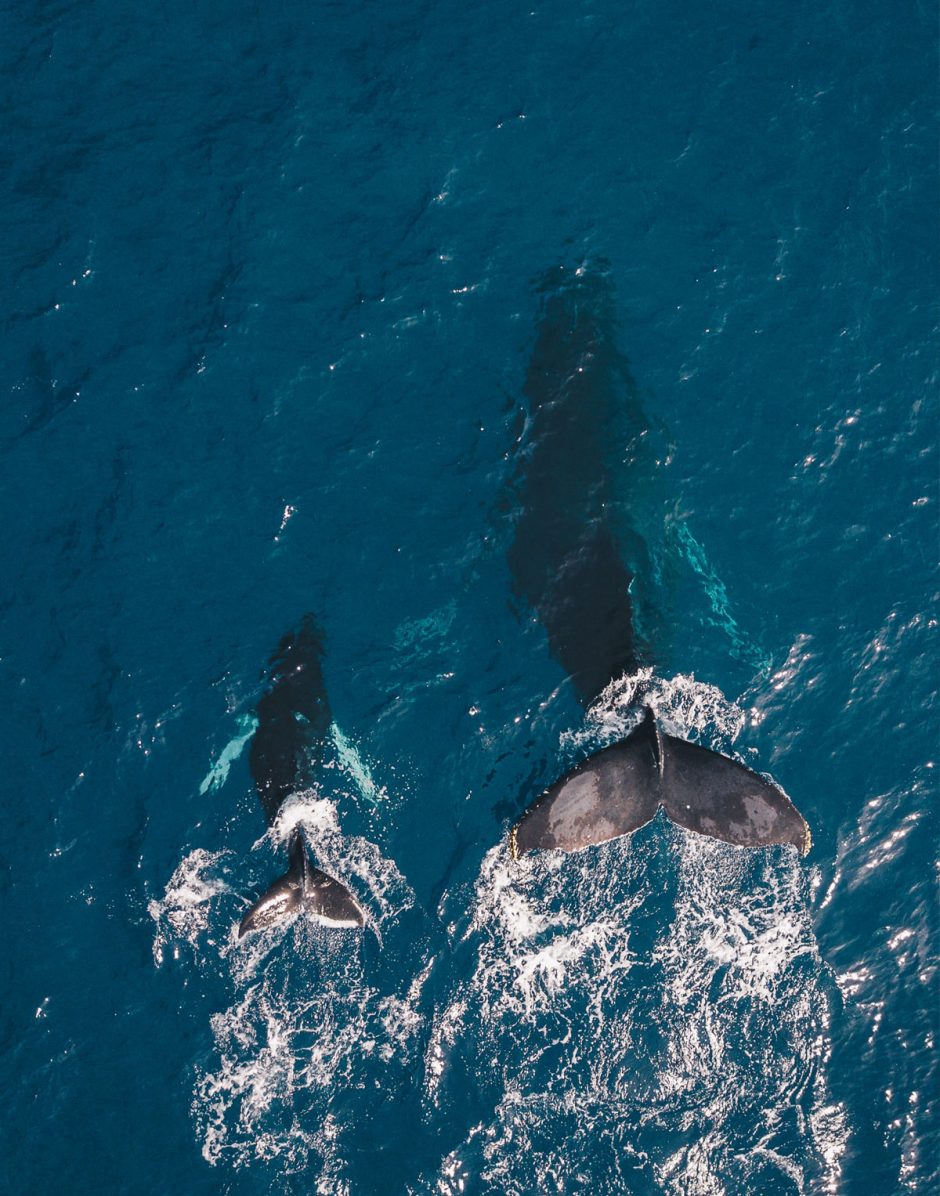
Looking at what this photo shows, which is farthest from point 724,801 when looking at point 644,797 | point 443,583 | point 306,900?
point 306,900

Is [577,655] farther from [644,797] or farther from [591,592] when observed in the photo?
[644,797]

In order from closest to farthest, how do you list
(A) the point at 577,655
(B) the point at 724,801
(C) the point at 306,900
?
(B) the point at 724,801 → (C) the point at 306,900 → (A) the point at 577,655

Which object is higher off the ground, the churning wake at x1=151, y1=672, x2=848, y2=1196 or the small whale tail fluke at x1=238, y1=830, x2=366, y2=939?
the small whale tail fluke at x1=238, y1=830, x2=366, y2=939

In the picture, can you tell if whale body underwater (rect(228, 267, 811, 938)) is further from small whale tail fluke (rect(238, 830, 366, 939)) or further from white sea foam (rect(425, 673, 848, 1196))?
white sea foam (rect(425, 673, 848, 1196))

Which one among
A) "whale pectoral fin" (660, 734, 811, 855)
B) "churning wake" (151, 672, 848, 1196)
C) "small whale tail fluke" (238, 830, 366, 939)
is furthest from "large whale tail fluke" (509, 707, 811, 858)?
"small whale tail fluke" (238, 830, 366, 939)

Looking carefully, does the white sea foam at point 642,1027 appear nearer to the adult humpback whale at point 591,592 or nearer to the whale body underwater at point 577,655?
the whale body underwater at point 577,655

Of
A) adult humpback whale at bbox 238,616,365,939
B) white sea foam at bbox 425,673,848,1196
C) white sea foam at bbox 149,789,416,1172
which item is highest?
adult humpback whale at bbox 238,616,365,939

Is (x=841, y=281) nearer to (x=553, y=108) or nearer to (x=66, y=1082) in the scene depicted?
(x=553, y=108)

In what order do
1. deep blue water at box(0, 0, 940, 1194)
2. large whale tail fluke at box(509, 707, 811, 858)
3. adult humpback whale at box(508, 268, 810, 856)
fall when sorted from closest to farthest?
large whale tail fluke at box(509, 707, 811, 858)
adult humpback whale at box(508, 268, 810, 856)
deep blue water at box(0, 0, 940, 1194)
